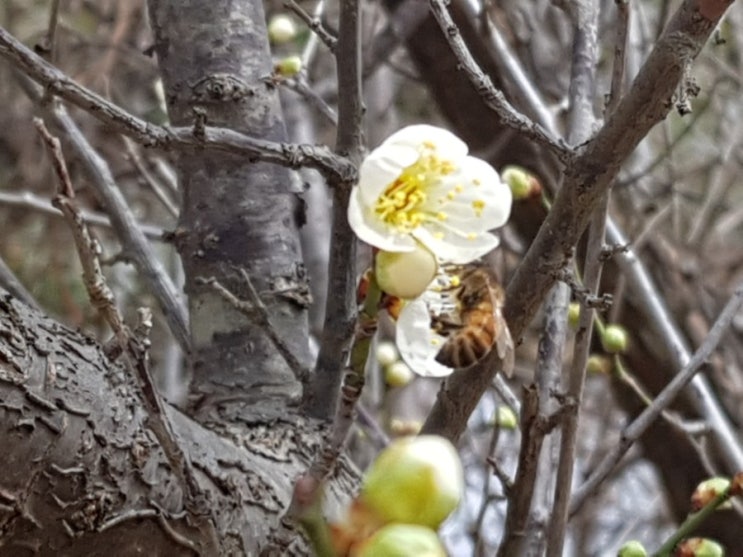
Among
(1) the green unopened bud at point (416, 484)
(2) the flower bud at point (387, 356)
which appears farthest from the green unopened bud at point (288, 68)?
(1) the green unopened bud at point (416, 484)

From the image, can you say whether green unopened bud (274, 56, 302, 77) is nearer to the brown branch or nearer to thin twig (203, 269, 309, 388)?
thin twig (203, 269, 309, 388)

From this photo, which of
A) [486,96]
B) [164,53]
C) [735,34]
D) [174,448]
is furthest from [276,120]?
[735,34]

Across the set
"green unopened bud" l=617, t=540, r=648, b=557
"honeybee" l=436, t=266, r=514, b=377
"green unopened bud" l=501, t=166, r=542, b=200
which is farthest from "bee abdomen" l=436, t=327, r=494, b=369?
"green unopened bud" l=501, t=166, r=542, b=200

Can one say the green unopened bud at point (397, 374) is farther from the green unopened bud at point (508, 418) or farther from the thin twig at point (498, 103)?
the thin twig at point (498, 103)

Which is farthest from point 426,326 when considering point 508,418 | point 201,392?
point 508,418

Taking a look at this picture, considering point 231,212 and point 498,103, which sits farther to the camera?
point 231,212

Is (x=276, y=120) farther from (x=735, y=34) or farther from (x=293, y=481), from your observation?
(x=735, y=34)

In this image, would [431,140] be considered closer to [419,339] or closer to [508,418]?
[419,339]
